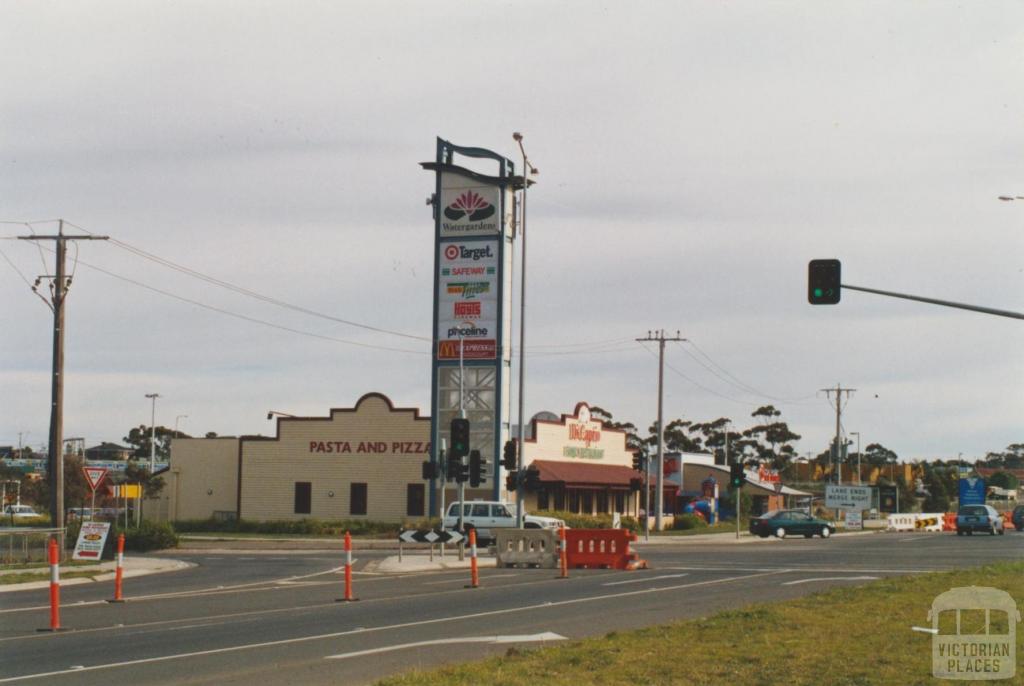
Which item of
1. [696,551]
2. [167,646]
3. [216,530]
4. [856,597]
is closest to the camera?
[167,646]

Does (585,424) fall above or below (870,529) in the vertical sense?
above

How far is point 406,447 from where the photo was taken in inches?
2496

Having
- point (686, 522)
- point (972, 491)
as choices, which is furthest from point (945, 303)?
point (972, 491)

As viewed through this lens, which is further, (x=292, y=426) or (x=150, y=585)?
(x=292, y=426)

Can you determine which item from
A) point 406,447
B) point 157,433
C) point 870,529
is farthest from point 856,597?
point 157,433

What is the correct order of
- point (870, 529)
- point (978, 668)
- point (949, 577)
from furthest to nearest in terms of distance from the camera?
point (870, 529) < point (949, 577) < point (978, 668)

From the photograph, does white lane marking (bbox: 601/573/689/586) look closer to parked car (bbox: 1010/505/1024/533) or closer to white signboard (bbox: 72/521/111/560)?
white signboard (bbox: 72/521/111/560)

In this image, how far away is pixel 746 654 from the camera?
13180 millimetres

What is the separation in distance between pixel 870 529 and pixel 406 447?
3264cm

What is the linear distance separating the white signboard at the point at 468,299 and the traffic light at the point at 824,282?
3428cm

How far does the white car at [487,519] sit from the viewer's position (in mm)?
47000

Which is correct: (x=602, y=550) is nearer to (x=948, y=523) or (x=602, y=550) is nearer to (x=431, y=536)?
(x=431, y=536)

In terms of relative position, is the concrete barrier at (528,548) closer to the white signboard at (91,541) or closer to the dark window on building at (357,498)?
the white signboard at (91,541)

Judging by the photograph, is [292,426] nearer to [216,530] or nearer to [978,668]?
[216,530]
